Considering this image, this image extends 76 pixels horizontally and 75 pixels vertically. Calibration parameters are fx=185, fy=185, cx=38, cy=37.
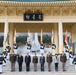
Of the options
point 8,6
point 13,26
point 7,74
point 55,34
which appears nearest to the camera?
point 7,74

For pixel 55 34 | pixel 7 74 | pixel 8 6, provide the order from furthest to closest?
pixel 55 34, pixel 8 6, pixel 7 74

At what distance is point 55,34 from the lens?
69.6ft

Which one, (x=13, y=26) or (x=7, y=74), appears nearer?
(x=7, y=74)

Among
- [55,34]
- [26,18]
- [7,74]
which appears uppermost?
[26,18]

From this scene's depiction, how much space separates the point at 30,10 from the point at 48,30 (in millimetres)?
5884

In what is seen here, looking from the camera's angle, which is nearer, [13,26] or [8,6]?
[8,6]

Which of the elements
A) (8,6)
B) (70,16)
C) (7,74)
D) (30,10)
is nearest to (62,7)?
(70,16)

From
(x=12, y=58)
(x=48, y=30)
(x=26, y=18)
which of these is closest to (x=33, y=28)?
(x=48, y=30)

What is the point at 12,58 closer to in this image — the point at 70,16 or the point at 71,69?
the point at 71,69

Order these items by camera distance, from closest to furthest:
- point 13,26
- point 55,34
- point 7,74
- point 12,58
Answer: point 7,74 < point 12,58 < point 55,34 < point 13,26

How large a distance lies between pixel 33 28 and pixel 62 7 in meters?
6.17

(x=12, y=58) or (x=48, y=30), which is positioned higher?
(x=48, y=30)

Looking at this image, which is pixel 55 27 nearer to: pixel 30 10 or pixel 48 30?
pixel 48 30

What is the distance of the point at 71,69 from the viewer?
1306 centimetres
